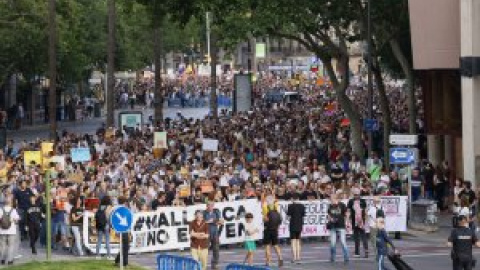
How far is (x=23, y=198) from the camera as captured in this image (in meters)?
32.2

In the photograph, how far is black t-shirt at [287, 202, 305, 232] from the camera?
1169 inches

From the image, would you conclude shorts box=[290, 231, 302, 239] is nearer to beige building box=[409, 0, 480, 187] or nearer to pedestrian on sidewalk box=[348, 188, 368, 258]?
pedestrian on sidewalk box=[348, 188, 368, 258]

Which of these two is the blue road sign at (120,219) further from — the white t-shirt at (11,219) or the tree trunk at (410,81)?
the tree trunk at (410,81)

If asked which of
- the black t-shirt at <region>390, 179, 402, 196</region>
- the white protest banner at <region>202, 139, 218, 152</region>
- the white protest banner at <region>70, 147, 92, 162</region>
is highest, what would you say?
the white protest banner at <region>202, 139, 218, 152</region>

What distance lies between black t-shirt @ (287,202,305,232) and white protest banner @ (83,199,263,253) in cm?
134

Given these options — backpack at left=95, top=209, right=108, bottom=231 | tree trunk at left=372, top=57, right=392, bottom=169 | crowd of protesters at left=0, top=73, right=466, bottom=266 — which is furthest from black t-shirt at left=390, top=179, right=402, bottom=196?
backpack at left=95, top=209, right=108, bottom=231

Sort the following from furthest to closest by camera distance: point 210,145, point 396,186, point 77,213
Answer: point 210,145
point 396,186
point 77,213

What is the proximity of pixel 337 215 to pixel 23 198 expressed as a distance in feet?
22.7

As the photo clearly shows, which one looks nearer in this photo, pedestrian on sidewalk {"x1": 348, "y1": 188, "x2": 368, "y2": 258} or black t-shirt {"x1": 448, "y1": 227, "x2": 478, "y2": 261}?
black t-shirt {"x1": 448, "y1": 227, "x2": 478, "y2": 261}

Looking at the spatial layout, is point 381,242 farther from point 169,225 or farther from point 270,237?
point 169,225

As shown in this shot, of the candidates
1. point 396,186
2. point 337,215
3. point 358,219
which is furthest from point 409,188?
point 337,215

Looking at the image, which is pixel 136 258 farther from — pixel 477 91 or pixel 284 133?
pixel 284 133

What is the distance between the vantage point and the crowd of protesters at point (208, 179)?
1191 inches

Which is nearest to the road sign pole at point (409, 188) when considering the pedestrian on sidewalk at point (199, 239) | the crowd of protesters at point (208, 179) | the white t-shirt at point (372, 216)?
the crowd of protesters at point (208, 179)
